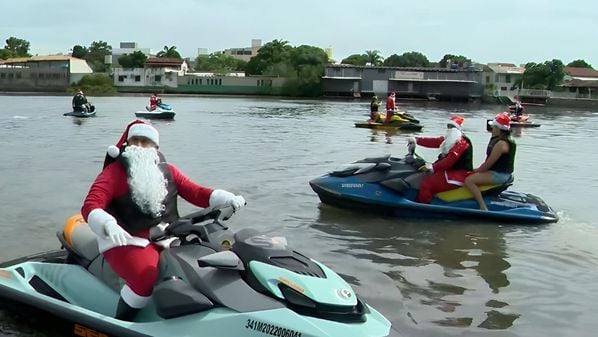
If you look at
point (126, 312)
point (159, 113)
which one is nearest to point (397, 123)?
point (159, 113)

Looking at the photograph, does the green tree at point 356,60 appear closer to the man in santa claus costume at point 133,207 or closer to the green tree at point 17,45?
the green tree at point 17,45

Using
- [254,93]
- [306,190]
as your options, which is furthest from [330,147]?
[254,93]

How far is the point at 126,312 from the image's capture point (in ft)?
→ 13.7

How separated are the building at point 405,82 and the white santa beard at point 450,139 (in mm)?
78450

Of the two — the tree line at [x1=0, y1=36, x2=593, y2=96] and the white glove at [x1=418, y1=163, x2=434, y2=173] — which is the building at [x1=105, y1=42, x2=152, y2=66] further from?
the white glove at [x1=418, y1=163, x2=434, y2=173]

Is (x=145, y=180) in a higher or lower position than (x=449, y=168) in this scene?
higher

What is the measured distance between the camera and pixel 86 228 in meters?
4.86

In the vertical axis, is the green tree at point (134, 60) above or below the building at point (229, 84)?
above

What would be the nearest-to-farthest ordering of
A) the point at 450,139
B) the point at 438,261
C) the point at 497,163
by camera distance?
the point at 438,261 → the point at 497,163 → the point at 450,139

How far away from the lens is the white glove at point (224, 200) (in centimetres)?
461

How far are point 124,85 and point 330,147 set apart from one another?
84.7 metres

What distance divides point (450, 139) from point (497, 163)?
0.68 m

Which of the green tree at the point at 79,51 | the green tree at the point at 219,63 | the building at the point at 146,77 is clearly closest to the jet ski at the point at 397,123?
the building at the point at 146,77

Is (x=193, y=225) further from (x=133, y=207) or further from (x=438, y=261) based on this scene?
(x=438, y=261)
